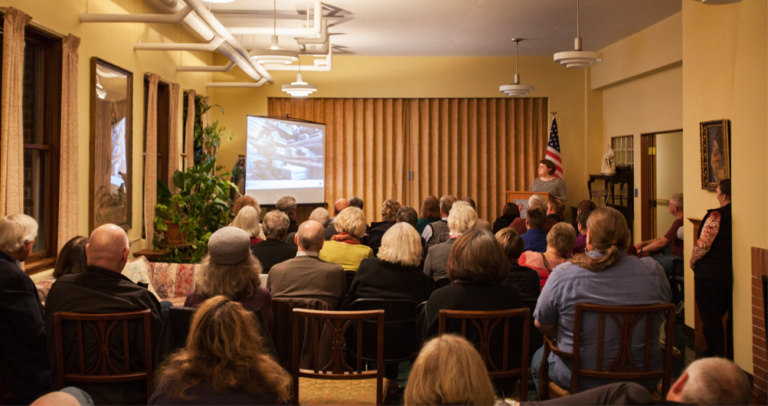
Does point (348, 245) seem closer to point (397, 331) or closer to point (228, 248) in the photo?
point (397, 331)

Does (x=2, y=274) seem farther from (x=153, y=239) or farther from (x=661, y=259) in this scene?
(x=661, y=259)

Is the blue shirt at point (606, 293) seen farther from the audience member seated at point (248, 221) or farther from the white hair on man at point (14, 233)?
the audience member seated at point (248, 221)

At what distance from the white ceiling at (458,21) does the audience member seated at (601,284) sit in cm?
490

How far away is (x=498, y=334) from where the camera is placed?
316cm

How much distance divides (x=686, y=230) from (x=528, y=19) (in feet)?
11.9

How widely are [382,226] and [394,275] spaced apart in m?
2.64

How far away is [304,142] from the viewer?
34.7 feet

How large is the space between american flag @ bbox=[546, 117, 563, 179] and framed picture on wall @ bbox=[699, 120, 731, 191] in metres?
4.91

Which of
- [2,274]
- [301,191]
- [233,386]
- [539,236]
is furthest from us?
[301,191]

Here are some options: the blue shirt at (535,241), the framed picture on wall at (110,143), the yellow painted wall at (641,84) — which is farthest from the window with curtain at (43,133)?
the yellow painted wall at (641,84)

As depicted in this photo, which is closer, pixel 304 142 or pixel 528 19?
pixel 528 19

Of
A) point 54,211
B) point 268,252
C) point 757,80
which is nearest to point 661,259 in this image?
point 757,80

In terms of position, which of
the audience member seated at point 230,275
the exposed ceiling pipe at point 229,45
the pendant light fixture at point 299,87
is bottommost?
the audience member seated at point 230,275

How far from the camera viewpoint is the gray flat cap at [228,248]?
119 inches
